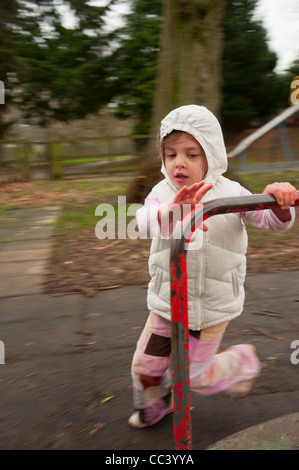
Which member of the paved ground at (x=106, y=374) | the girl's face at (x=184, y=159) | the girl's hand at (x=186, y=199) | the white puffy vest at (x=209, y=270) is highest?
the girl's face at (x=184, y=159)

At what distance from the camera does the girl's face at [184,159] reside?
1.80m

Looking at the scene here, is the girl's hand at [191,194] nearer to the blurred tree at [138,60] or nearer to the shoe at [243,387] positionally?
the shoe at [243,387]

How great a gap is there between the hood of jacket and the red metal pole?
351 mm

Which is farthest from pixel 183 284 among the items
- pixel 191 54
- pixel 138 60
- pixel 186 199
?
pixel 138 60

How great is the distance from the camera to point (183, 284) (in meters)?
1.43

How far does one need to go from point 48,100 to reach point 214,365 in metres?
15.5

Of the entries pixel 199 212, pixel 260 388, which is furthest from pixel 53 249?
pixel 199 212

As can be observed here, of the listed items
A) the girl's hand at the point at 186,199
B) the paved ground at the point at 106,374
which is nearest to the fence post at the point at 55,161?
the paved ground at the point at 106,374

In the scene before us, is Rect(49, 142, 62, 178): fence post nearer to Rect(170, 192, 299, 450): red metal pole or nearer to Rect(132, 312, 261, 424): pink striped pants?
Rect(132, 312, 261, 424): pink striped pants

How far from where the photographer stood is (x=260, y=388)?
7.34 ft

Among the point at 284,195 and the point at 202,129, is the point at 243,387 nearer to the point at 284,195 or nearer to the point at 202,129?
the point at 284,195

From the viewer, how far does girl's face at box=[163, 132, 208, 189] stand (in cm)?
180

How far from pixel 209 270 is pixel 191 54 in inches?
173

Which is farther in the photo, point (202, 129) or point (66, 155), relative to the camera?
point (66, 155)
